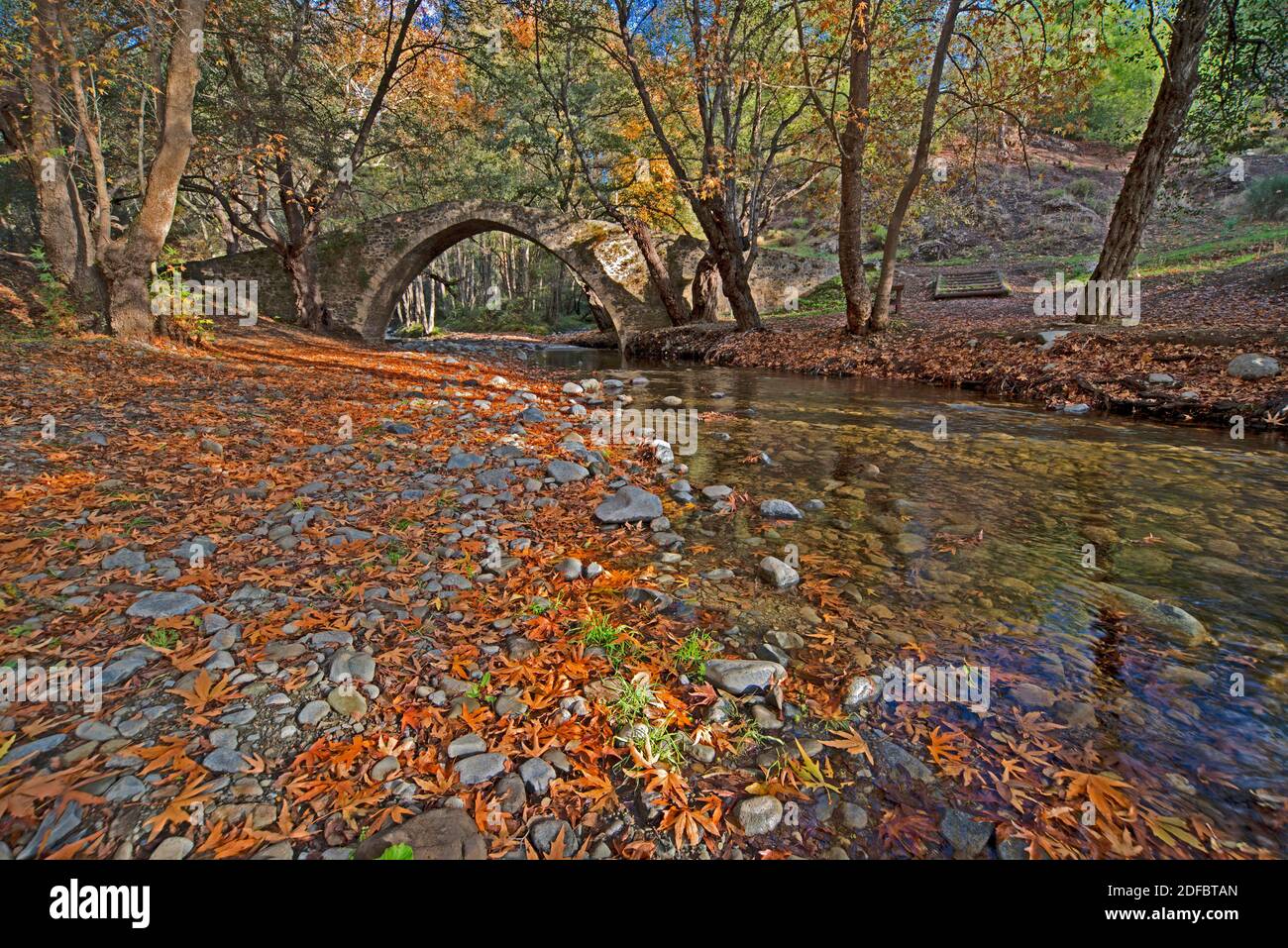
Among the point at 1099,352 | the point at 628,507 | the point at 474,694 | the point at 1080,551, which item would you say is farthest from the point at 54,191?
the point at 1099,352

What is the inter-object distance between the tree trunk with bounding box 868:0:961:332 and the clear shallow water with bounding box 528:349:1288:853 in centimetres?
625

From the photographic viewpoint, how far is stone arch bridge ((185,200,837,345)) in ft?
59.6

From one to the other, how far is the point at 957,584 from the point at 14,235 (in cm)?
4097

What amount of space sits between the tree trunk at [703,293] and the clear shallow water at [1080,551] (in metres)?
13.5

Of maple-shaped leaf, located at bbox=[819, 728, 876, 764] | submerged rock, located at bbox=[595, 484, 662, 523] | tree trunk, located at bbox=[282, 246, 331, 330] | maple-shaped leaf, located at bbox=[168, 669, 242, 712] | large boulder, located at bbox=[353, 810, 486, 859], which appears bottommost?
maple-shaped leaf, located at bbox=[819, 728, 876, 764]

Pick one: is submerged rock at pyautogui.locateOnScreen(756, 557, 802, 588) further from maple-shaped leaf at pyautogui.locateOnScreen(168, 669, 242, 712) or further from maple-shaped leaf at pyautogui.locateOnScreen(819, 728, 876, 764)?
maple-shaped leaf at pyautogui.locateOnScreen(168, 669, 242, 712)

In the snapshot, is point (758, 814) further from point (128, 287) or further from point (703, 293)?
point (703, 293)

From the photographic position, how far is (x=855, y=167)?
11750 millimetres

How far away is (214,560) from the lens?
3.04 meters

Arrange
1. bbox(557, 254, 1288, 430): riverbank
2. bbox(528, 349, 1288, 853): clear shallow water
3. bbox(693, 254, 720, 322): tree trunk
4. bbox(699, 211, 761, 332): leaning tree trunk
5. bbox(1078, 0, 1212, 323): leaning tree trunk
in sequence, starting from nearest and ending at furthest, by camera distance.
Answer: bbox(528, 349, 1288, 853): clear shallow water
bbox(557, 254, 1288, 430): riverbank
bbox(1078, 0, 1212, 323): leaning tree trunk
bbox(699, 211, 761, 332): leaning tree trunk
bbox(693, 254, 720, 322): tree trunk

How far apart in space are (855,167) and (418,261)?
49.4 feet

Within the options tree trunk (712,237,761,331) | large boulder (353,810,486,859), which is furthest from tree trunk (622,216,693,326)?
large boulder (353,810,486,859)
